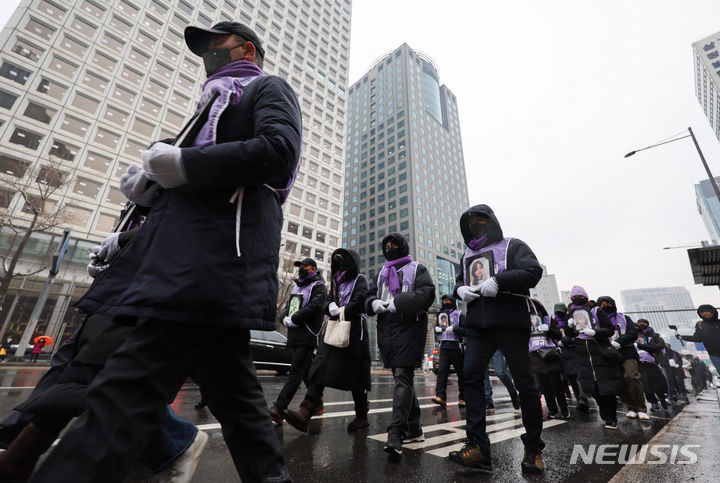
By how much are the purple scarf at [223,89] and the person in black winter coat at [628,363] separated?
6428mm

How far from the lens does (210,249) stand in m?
1.18

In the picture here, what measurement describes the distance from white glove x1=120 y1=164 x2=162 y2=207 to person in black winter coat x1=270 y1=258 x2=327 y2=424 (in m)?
2.94

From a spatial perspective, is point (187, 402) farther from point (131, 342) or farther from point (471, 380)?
point (131, 342)

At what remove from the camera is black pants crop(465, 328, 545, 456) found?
2666 mm

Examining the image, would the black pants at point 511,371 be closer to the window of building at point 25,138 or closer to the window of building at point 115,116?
the window of building at point 25,138

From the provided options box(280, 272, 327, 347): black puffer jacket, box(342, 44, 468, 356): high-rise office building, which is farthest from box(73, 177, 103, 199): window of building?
box(342, 44, 468, 356): high-rise office building

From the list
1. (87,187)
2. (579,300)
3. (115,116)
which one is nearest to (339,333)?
(579,300)

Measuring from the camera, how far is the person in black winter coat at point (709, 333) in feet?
22.4

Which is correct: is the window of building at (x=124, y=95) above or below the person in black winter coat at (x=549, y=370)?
above

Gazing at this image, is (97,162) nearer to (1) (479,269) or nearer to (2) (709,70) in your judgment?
(1) (479,269)

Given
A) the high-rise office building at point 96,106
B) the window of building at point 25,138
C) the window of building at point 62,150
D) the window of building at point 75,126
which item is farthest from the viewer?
the window of building at point 75,126

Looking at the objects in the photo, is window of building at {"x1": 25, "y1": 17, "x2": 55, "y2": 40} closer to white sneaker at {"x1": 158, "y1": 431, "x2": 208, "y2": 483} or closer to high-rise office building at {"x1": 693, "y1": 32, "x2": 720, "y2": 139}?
white sneaker at {"x1": 158, "y1": 431, "x2": 208, "y2": 483}

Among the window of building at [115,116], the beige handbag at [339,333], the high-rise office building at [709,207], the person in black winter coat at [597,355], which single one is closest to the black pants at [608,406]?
the person in black winter coat at [597,355]

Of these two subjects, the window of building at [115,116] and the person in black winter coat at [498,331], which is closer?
the person in black winter coat at [498,331]
